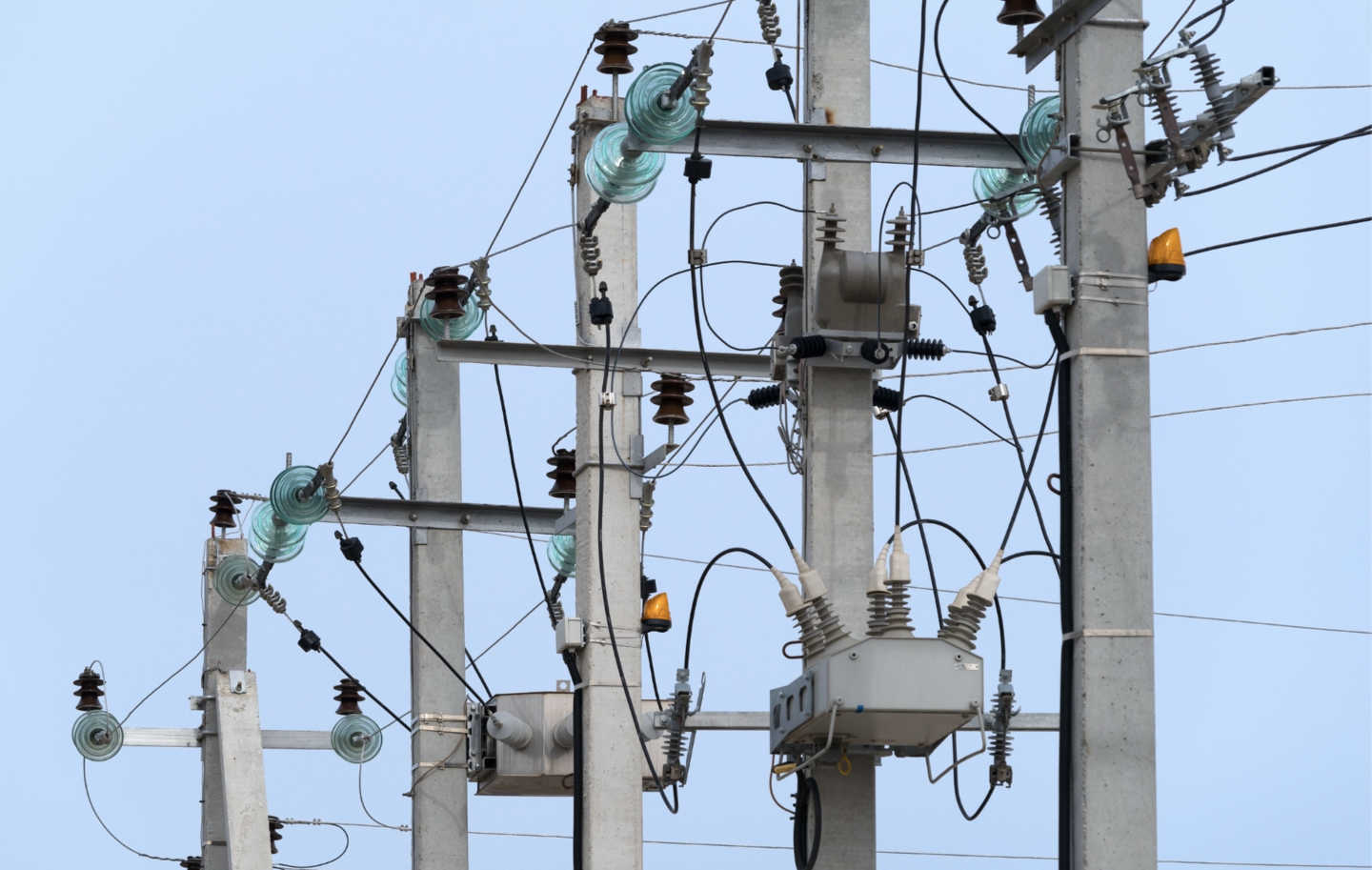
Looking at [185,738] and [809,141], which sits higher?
[809,141]

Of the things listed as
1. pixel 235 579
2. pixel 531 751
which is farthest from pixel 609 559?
pixel 235 579

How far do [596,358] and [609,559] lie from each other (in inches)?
59.6

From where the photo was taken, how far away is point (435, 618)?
23.1 metres

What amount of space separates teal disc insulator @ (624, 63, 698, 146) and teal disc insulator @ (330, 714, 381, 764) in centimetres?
1197

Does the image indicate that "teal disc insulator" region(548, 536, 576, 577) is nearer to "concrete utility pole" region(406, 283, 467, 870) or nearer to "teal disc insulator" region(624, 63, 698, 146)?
"concrete utility pole" region(406, 283, 467, 870)

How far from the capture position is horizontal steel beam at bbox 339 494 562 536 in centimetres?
2288

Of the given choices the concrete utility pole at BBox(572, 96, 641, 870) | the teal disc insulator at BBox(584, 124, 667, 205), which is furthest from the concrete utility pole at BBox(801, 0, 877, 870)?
the concrete utility pole at BBox(572, 96, 641, 870)

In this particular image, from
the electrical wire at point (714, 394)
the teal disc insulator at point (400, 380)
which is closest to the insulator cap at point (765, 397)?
the electrical wire at point (714, 394)

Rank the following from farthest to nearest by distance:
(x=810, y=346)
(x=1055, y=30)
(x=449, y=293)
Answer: (x=449, y=293) → (x=810, y=346) → (x=1055, y=30)

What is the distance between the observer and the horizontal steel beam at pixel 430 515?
2288 cm

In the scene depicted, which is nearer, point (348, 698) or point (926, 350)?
point (926, 350)

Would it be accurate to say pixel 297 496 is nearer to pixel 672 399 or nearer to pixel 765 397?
pixel 672 399

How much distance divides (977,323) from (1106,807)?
450cm

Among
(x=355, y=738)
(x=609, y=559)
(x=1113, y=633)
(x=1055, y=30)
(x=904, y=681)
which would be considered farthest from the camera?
(x=355, y=738)
